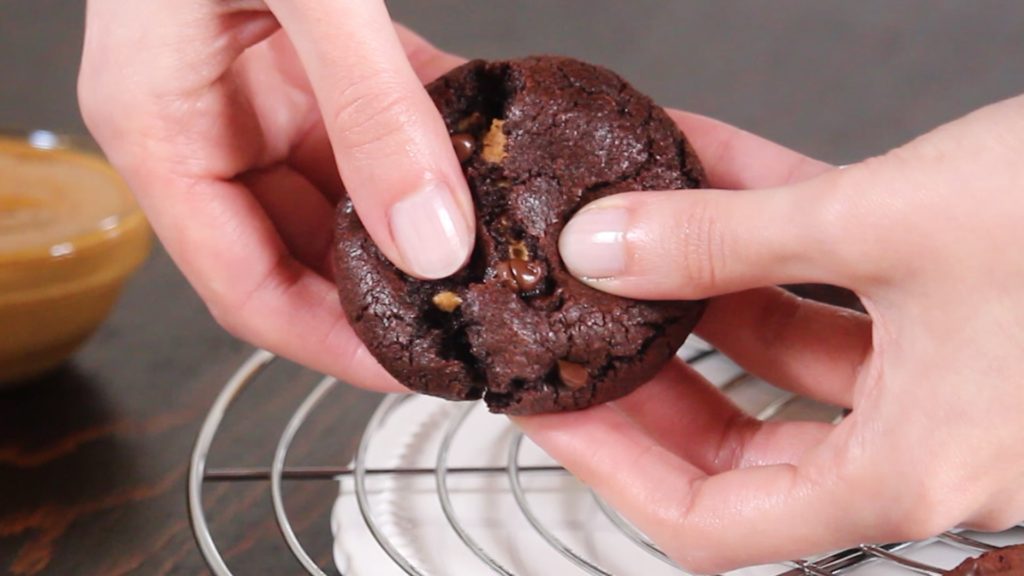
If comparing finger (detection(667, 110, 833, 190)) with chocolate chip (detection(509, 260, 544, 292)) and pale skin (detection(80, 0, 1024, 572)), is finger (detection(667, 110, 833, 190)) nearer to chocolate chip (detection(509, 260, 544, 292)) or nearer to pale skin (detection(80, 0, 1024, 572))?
pale skin (detection(80, 0, 1024, 572))

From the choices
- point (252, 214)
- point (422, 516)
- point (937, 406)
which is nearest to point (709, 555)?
point (937, 406)

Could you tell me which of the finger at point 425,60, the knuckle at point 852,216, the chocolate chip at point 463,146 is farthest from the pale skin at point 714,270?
the finger at point 425,60

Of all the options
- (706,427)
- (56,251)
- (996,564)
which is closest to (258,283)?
(56,251)

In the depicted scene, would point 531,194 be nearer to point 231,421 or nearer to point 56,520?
point 231,421

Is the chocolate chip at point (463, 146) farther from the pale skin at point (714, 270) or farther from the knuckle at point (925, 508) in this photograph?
the knuckle at point (925, 508)

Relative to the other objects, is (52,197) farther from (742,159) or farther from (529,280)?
(742,159)

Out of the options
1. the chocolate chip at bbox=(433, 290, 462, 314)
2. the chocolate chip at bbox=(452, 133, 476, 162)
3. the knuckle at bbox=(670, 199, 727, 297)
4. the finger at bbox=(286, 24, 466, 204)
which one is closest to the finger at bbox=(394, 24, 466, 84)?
the finger at bbox=(286, 24, 466, 204)
